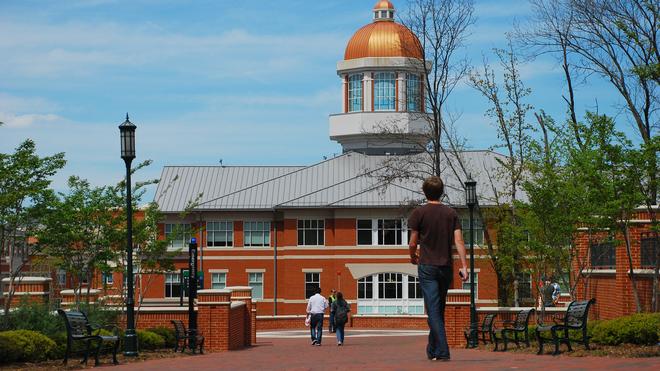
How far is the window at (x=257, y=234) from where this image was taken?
67.3m

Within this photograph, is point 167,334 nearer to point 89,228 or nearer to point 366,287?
point 89,228

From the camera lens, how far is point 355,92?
7112 centimetres

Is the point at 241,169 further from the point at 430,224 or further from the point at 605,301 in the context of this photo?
the point at 430,224

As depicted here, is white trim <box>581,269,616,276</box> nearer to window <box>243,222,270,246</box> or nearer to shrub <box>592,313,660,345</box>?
shrub <box>592,313,660,345</box>

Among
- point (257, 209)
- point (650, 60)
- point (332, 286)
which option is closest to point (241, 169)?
point (257, 209)

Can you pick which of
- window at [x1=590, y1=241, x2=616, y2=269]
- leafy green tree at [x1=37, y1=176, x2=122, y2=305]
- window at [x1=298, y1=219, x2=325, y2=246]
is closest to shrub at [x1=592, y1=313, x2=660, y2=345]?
window at [x1=590, y1=241, x2=616, y2=269]

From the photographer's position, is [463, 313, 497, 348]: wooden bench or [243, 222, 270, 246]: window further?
[243, 222, 270, 246]: window

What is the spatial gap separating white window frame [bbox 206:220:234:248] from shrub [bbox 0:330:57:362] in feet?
155

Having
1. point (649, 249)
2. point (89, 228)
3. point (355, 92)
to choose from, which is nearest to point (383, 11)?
point (355, 92)

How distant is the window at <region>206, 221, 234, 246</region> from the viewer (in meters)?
67.3

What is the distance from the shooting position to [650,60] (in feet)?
126

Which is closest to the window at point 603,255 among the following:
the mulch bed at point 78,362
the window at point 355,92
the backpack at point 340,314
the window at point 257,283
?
the backpack at point 340,314

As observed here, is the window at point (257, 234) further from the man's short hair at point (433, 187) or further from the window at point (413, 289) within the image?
the man's short hair at point (433, 187)

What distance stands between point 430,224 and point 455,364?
183 cm
